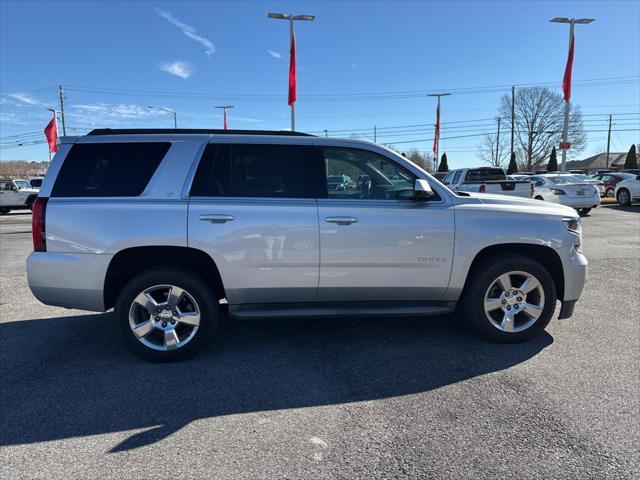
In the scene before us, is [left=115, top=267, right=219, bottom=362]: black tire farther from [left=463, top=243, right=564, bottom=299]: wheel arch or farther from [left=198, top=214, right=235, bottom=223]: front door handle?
[left=463, top=243, right=564, bottom=299]: wheel arch

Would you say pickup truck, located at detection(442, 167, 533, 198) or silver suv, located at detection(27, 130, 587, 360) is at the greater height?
pickup truck, located at detection(442, 167, 533, 198)

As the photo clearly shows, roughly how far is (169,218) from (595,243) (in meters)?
10.1

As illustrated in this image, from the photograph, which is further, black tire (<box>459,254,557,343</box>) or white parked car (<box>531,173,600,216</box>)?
white parked car (<box>531,173,600,216</box>)

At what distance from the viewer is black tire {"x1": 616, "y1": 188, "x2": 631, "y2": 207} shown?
20562 mm

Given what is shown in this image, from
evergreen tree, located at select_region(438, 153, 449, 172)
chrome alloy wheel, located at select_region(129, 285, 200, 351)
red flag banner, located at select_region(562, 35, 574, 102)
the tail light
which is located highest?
red flag banner, located at select_region(562, 35, 574, 102)

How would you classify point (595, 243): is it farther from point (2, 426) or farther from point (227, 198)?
point (2, 426)

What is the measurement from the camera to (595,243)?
10352 mm

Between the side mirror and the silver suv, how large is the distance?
0.04 ft

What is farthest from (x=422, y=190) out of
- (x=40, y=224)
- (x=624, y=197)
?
(x=624, y=197)

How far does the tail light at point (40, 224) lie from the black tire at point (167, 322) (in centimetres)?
79

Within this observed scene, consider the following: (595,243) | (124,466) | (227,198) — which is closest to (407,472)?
(124,466)

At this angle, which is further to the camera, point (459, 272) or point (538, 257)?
point (538, 257)

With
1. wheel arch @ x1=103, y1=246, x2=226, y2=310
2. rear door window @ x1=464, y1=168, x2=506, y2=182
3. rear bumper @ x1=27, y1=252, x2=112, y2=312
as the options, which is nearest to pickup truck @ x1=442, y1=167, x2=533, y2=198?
rear door window @ x1=464, y1=168, x2=506, y2=182

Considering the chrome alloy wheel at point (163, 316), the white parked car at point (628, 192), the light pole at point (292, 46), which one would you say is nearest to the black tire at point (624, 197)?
the white parked car at point (628, 192)
